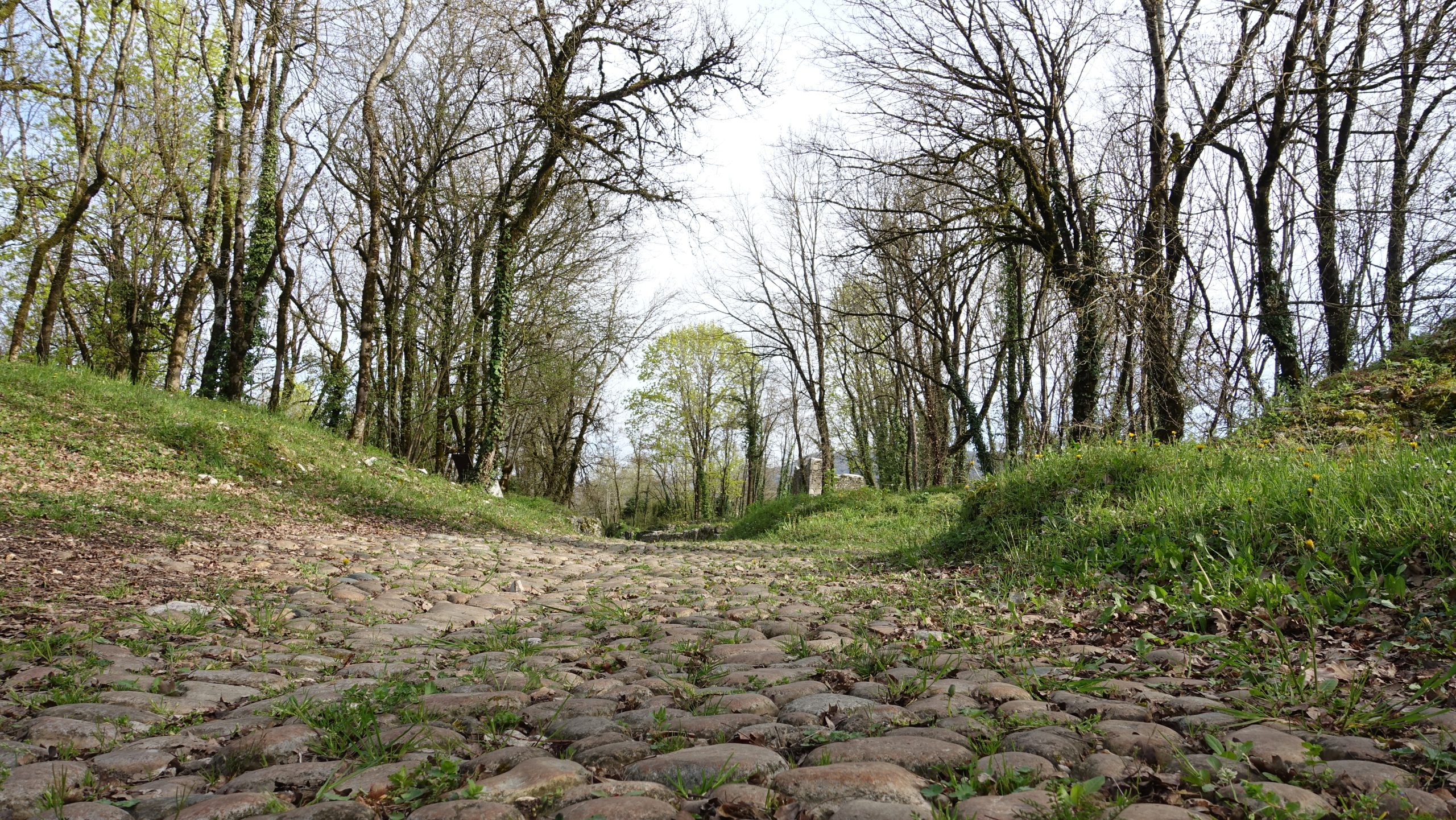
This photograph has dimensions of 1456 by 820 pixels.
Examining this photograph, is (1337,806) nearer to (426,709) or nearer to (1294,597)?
(1294,597)

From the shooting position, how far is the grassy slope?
6.80 metres

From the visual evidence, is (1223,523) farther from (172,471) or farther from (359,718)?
(172,471)

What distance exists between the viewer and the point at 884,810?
1792 millimetres

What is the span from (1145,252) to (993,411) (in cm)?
1186

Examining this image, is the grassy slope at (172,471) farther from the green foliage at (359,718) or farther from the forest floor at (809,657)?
the green foliage at (359,718)

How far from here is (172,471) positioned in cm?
867

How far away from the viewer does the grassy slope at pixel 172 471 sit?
6.80 meters

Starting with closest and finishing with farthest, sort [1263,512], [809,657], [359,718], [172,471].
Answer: [359,718]
[809,657]
[1263,512]
[172,471]

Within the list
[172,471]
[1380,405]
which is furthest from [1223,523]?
[172,471]

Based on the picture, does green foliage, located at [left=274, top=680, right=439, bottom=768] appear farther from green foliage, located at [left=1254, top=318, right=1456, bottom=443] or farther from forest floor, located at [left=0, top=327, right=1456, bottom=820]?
green foliage, located at [left=1254, top=318, right=1456, bottom=443]

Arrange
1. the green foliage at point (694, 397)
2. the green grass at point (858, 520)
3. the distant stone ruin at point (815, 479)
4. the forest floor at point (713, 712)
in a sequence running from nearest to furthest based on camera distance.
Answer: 1. the forest floor at point (713, 712)
2. the green grass at point (858, 520)
3. the distant stone ruin at point (815, 479)
4. the green foliage at point (694, 397)

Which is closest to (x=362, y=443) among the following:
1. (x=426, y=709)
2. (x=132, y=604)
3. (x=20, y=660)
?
(x=132, y=604)

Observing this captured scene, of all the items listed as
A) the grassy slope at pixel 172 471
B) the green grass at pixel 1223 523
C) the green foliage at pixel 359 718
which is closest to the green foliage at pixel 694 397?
the grassy slope at pixel 172 471

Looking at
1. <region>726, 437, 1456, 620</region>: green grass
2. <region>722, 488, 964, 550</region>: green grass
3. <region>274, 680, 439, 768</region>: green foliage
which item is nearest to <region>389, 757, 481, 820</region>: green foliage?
<region>274, 680, 439, 768</region>: green foliage
